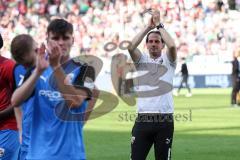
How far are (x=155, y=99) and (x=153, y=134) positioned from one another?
1.65 feet

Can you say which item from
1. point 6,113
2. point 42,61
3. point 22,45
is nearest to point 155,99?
point 6,113

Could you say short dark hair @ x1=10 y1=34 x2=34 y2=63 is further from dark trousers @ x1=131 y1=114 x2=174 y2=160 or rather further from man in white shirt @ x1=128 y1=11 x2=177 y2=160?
dark trousers @ x1=131 y1=114 x2=174 y2=160

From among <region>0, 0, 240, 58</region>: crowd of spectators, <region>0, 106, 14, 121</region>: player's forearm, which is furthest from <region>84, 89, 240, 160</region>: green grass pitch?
<region>0, 0, 240, 58</region>: crowd of spectators

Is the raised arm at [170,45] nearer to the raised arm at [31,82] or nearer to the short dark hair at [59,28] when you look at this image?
the short dark hair at [59,28]

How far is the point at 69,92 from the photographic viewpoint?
6512mm

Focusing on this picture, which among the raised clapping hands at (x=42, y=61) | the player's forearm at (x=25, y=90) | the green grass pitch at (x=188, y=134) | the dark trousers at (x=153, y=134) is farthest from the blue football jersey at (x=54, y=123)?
the green grass pitch at (x=188, y=134)

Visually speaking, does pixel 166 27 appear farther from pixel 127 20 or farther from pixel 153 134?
pixel 153 134

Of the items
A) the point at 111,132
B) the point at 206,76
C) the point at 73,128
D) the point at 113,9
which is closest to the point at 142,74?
the point at 73,128

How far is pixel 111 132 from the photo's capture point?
20594mm

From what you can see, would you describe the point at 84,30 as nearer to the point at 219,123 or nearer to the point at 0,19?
the point at 0,19

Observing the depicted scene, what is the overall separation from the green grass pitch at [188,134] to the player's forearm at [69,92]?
28.1 ft

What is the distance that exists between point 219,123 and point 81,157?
55.7 ft

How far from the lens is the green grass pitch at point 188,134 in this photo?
1575 cm

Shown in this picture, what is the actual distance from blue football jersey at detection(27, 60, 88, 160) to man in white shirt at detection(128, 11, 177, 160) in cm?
389
